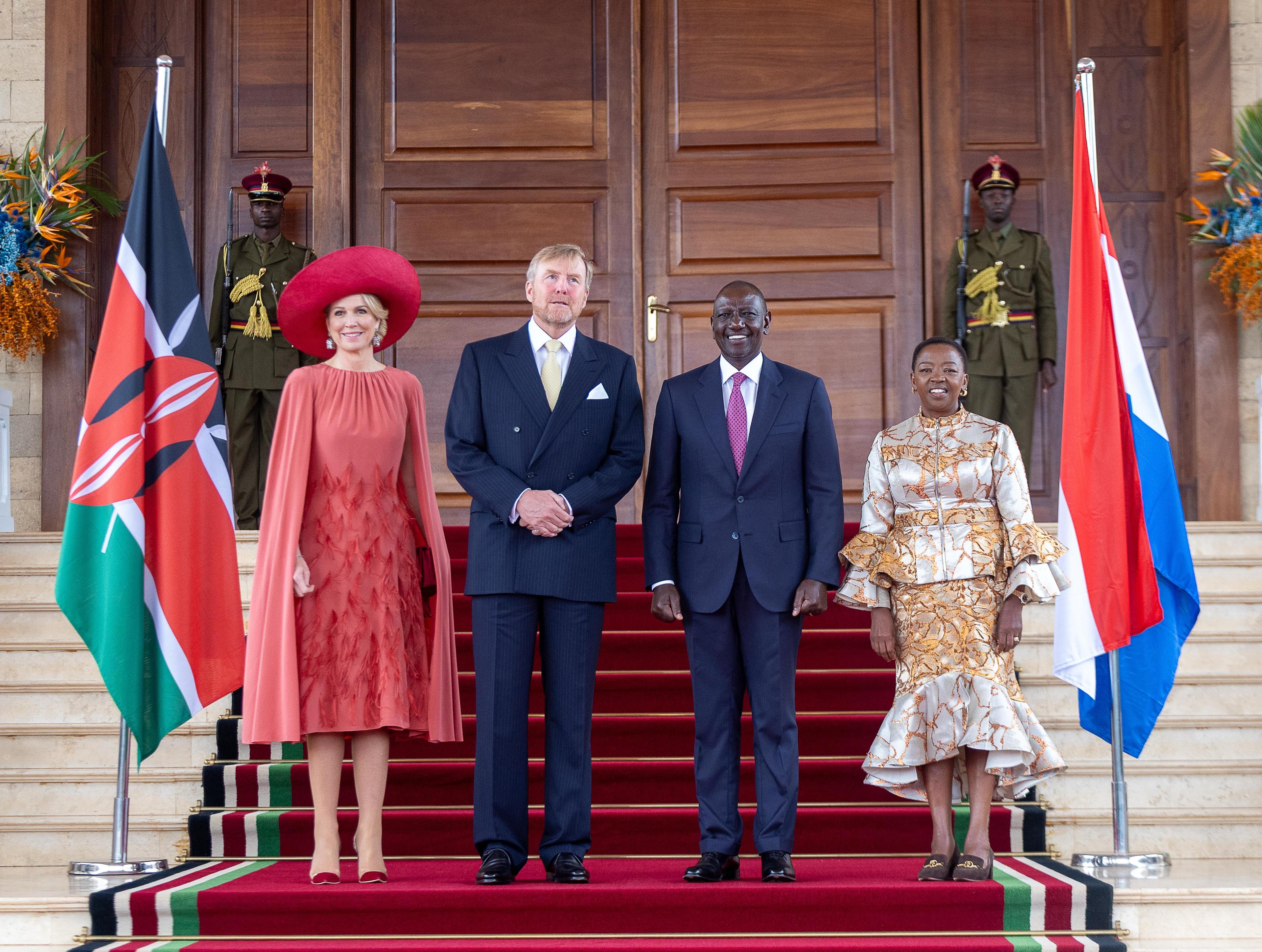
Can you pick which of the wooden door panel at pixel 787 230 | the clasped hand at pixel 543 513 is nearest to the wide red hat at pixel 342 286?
the clasped hand at pixel 543 513

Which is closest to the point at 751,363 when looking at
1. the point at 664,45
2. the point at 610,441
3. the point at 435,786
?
the point at 610,441

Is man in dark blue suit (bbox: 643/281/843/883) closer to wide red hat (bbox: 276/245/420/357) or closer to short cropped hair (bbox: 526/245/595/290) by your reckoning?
short cropped hair (bbox: 526/245/595/290)

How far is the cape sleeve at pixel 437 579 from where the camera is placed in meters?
3.58

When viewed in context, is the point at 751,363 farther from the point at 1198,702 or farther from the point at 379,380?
the point at 1198,702

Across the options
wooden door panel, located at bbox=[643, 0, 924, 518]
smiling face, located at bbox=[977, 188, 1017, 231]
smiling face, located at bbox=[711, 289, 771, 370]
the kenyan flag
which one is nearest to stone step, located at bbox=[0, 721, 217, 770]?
the kenyan flag

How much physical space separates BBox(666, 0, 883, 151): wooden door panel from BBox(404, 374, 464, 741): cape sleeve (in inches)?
154

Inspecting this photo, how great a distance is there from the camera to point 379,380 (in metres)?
3.58

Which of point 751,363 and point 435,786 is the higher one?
point 751,363

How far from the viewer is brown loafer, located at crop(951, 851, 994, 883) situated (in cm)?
344

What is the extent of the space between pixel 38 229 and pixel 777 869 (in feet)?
15.9

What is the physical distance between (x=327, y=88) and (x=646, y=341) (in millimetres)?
2096

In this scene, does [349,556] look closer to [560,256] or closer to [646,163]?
[560,256]

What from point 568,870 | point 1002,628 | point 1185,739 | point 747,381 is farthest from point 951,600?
point 1185,739

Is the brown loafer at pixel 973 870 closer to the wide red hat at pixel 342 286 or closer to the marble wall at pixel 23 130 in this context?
the wide red hat at pixel 342 286
